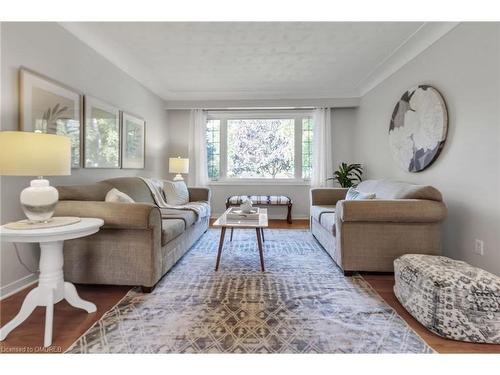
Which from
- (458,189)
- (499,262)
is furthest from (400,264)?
(458,189)

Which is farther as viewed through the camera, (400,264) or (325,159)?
(325,159)

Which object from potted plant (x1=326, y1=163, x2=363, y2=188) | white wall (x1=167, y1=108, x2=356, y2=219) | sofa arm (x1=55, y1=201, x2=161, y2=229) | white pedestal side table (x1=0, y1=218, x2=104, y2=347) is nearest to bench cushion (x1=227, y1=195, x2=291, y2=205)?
white wall (x1=167, y1=108, x2=356, y2=219)

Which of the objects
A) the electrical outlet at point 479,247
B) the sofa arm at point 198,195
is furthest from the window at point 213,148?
the electrical outlet at point 479,247

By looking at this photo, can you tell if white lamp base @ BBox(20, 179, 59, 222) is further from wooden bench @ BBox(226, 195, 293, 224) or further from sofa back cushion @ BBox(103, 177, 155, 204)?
wooden bench @ BBox(226, 195, 293, 224)

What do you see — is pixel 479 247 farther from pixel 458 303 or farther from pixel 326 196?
pixel 326 196

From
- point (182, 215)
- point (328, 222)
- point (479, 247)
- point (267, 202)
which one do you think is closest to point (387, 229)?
point (328, 222)

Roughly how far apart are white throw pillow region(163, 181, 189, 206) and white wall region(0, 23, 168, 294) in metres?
0.61

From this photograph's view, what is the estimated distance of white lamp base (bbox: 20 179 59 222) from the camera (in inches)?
61.3

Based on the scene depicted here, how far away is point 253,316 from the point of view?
1.71m

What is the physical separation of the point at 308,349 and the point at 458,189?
2.13 m

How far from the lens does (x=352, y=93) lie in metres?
4.87

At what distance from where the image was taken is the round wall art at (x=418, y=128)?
2.66 metres

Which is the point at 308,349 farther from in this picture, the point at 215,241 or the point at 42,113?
the point at 42,113

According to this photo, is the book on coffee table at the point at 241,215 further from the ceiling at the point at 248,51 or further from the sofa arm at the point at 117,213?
the ceiling at the point at 248,51
